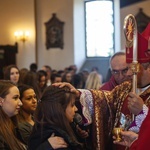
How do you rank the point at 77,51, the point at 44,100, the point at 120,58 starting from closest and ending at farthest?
the point at 44,100, the point at 120,58, the point at 77,51

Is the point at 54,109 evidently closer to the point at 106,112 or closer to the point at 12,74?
the point at 106,112

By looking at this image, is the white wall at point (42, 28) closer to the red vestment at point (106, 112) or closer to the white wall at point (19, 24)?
the white wall at point (19, 24)

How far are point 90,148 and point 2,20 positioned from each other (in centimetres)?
1232

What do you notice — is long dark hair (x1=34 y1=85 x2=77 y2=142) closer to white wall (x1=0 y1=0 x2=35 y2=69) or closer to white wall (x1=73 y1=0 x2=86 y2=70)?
white wall (x1=73 y1=0 x2=86 y2=70)

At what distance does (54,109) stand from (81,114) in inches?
19.5

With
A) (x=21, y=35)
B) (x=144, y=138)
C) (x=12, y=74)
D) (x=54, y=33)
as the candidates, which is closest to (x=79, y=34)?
(x=54, y=33)

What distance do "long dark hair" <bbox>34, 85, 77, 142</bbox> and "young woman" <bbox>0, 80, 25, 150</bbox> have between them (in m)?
0.31

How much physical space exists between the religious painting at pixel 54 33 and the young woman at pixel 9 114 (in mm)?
10810

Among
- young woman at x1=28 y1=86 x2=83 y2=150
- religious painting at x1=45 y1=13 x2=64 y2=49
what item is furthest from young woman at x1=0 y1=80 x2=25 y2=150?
religious painting at x1=45 y1=13 x2=64 y2=49

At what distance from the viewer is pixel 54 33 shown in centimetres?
1366

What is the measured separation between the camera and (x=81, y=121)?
266 centimetres

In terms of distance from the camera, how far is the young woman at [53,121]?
2.24 m

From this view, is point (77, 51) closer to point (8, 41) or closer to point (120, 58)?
point (8, 41)

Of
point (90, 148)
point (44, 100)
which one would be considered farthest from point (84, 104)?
point (44, 100)
